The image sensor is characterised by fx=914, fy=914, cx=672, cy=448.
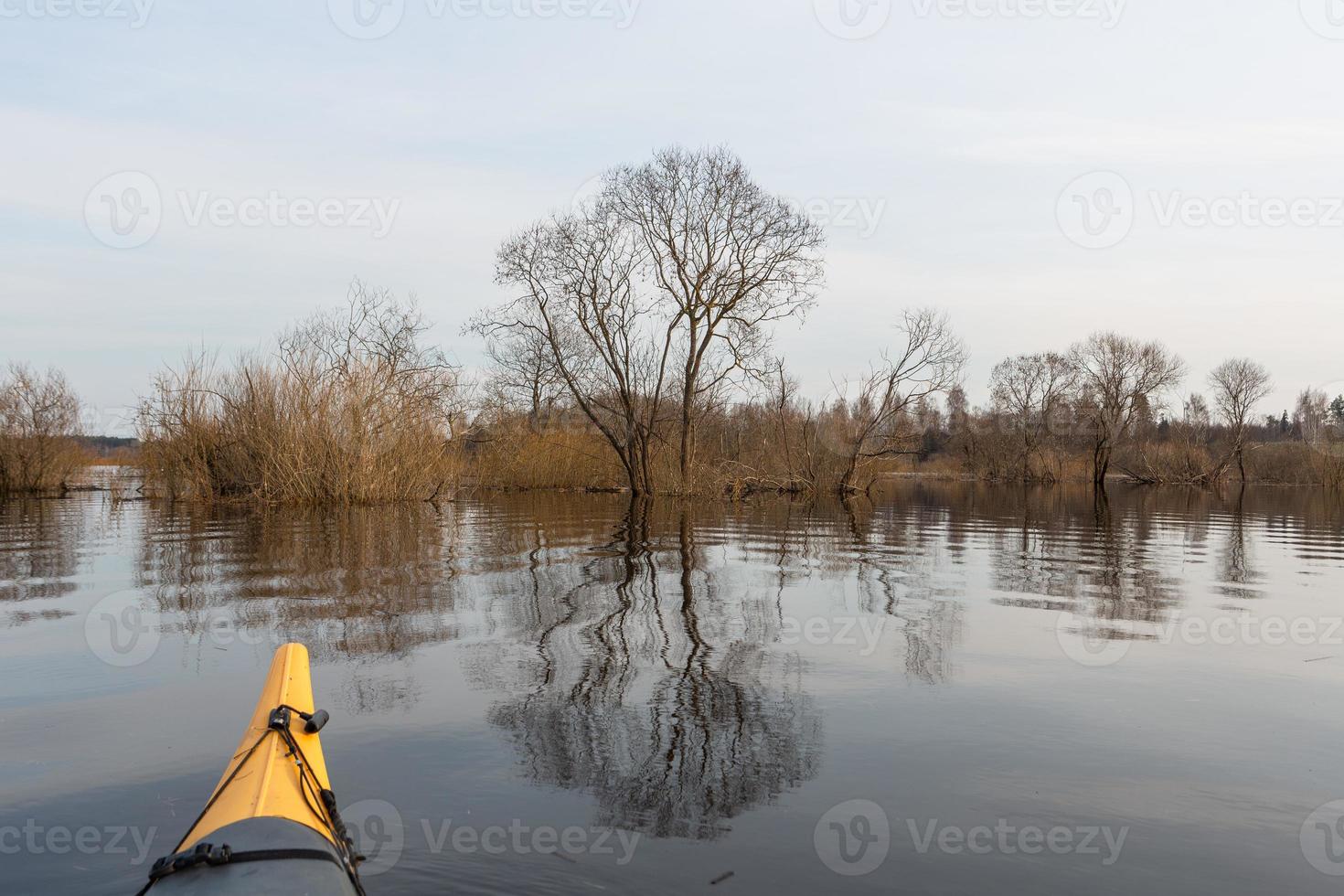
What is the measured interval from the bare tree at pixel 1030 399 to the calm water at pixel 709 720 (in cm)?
5599

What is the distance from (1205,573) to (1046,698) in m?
8.78

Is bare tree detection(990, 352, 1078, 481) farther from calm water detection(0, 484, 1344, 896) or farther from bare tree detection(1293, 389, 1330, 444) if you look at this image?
calm water detection(0, 484, 1344, 896)

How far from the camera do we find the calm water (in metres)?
4.03

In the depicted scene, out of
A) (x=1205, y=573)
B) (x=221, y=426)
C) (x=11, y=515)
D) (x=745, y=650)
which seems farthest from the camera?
(x=221, y=426)

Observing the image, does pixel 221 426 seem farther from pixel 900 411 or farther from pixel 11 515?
pixel 900 411

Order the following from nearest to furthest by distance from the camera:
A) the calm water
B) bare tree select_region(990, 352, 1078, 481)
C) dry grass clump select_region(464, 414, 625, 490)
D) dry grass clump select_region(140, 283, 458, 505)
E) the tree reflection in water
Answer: the calm water → the tree reflection in water → dry grass clump select_region(140, 283, 458, 505) → dry grass clump select_region(464, 414, 625, 490) → bare tree select_region(990, 352, 1078, 481)

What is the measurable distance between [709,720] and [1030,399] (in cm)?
6927

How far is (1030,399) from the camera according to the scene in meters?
69.4

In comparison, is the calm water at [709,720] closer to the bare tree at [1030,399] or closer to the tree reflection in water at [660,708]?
the tree reflection in water at [660,708]

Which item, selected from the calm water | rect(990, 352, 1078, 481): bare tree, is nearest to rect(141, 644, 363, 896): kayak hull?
the calm water

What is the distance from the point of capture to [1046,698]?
659cm

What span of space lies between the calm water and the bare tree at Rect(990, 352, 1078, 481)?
184ft

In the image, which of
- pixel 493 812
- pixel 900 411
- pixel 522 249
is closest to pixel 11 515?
pixel 522 249

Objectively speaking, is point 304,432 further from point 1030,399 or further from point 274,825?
point 1030,399
